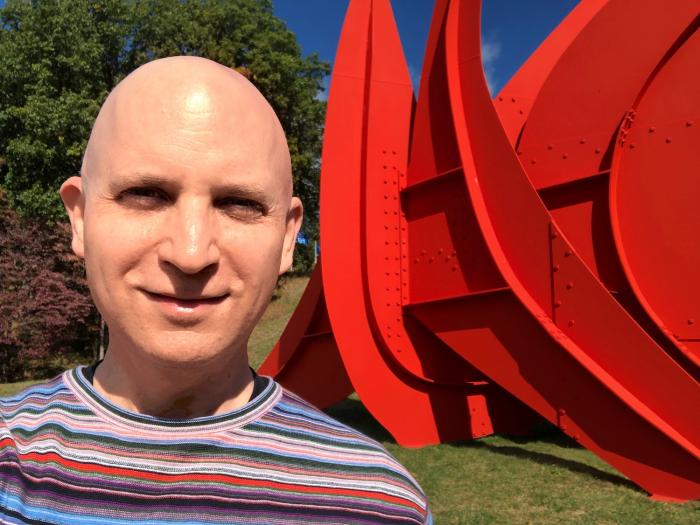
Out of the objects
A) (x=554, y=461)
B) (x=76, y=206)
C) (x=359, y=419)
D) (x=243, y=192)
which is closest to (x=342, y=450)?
(x=243, y=192)

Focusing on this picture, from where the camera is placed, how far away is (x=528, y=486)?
5434 mm

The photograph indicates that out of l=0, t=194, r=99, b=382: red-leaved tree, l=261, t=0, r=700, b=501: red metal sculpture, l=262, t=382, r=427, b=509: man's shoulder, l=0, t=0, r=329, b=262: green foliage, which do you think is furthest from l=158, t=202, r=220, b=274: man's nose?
l=0, t=0, r=329, b=262: green foliage

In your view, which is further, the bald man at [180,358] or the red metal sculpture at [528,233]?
the red metal sculpture at [528,233]

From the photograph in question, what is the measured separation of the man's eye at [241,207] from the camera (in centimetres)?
125

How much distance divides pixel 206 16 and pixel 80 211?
987 inches

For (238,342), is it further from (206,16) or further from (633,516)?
(206,16)

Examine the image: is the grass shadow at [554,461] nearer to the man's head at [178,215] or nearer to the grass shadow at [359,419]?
the grass shadow at [359,419]

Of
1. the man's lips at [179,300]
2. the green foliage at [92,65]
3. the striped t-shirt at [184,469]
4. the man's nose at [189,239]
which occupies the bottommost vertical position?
the striped t-shirt at [184,469]

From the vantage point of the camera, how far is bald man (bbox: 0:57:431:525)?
1156mm

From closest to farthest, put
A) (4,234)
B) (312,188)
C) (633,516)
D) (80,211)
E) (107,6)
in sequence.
A: (80,211) < (633,516) < (4,234) < (107,6) < (312,188)

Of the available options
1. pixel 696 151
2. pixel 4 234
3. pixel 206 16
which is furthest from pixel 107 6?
pixel 696 151

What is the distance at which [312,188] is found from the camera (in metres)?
26.1

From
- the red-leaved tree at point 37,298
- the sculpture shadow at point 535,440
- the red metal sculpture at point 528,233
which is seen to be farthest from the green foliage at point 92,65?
the red metal sculpture at point 528,233

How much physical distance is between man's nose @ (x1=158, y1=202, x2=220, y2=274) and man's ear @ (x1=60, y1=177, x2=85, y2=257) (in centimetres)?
31
